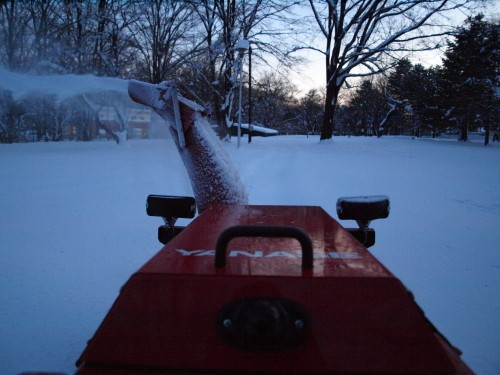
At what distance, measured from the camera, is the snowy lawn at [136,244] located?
1.93 meters

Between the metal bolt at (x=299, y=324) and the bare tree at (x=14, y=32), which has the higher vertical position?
the bare tree at (x=14, y=32)

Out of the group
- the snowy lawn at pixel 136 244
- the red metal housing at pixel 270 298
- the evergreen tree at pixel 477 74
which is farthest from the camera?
the evergreen tree at pixel 477 74

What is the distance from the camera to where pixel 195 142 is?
7.20 ft

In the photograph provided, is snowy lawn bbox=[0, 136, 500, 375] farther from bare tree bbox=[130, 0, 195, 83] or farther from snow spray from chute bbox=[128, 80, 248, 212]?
bare tree bbox=[130, 0, 195, 83]

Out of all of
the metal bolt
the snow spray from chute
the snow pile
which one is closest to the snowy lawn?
the snow spray from chute

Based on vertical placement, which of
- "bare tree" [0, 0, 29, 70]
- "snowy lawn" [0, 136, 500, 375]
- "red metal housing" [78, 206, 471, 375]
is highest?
"bare tree" [0, 0, 29, 70]

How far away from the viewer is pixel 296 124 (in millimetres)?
66062

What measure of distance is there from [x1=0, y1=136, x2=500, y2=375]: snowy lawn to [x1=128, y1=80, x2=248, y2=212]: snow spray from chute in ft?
3.48

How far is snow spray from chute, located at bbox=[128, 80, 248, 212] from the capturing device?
7.08ft

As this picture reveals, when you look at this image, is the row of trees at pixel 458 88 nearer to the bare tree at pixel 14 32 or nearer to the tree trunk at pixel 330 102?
the tree trunk at pixel 330 102

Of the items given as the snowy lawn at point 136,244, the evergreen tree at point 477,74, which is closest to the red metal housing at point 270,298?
the snowy lawn at point 136,244

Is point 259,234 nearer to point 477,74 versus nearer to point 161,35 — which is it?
point 161,35

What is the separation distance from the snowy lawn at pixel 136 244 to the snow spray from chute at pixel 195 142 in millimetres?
1060

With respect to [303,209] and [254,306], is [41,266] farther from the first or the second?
[254,306]
